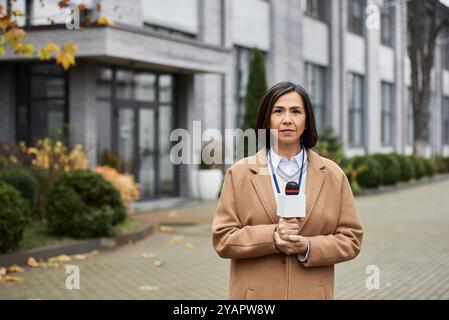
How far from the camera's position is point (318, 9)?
30.3 meters

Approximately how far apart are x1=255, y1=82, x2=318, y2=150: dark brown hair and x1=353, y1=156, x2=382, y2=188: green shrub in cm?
2049

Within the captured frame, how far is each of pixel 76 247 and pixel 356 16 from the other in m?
26.3

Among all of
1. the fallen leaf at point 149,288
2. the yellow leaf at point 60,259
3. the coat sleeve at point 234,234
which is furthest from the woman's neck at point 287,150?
the yellow leaf at point 60,259

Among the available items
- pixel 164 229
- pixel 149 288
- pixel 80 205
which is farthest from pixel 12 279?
pixel 164 229

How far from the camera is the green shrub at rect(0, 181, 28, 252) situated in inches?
352

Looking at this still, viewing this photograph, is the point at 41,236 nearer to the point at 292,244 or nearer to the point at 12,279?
the point at 12,279

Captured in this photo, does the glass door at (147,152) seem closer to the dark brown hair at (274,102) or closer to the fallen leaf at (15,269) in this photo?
the fallen leaf at (15,269)

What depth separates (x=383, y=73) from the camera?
3678 centimetres

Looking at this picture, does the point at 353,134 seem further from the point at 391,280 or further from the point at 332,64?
the point at 391,280

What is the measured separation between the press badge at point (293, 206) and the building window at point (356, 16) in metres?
31.3

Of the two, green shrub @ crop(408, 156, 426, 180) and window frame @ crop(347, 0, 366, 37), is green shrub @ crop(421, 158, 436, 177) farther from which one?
window frame @ crop(347, 0, 366, 37)

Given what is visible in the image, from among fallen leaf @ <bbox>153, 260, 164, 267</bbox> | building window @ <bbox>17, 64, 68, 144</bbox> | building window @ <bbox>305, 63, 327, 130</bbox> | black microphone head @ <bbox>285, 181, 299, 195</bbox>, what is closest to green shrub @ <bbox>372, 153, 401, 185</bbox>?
building window @ <bbox>305, 63, 327, 130</bbox>

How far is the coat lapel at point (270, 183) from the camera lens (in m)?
2.99

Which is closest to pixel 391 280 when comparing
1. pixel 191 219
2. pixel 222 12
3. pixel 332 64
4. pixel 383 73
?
pixel 191 219
